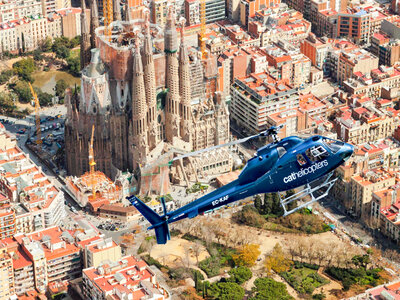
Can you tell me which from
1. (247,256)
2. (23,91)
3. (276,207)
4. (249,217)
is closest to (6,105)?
(23,91)

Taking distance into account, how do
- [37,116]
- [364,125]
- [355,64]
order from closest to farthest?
[364,125]
[37,116]
[355,64]

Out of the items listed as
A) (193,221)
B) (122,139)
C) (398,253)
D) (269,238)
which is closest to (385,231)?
(398,253)

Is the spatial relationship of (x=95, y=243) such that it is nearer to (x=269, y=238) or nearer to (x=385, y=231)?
(x=269, y=238)

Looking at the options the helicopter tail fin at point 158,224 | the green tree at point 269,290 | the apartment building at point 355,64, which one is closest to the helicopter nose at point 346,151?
the helicopter tail fin at point 158,224

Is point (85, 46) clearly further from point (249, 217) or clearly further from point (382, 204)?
point (382, 204)

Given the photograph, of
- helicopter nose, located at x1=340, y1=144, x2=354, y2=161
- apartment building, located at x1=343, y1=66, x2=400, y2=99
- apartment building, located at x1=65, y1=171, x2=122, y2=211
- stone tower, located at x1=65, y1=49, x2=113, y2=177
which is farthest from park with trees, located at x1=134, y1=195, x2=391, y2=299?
helicopter nose, located at x1=340, y1=144, x2=354, y2=161

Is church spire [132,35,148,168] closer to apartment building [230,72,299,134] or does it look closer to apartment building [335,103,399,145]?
apartment building [230,72,299,134]

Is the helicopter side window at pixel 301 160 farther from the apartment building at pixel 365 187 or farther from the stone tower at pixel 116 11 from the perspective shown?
the stone tower at pixel 116 11
